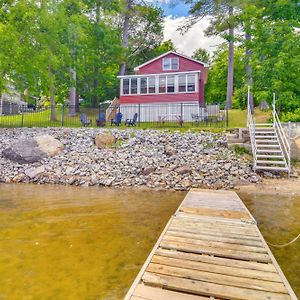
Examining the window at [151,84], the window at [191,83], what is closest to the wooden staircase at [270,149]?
the window at [191,83]

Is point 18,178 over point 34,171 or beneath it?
beneath

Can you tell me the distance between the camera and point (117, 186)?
34.9 feet

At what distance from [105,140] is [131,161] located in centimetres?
251

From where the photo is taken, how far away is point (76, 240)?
538cm

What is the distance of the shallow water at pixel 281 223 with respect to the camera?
4.38 metres

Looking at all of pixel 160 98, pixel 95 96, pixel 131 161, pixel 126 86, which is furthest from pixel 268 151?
pixel 95 96

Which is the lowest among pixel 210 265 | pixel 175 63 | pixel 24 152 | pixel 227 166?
pixel 210 265

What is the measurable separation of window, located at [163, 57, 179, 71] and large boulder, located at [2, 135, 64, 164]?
1536cm

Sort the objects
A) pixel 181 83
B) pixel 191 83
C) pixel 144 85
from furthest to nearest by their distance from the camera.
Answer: pixel 144 85 → pixel 181 83 → pixel 191 83

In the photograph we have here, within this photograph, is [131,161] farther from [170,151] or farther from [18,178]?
[18,178]

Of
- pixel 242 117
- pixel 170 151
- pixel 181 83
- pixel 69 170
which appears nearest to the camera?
pixel 69 170

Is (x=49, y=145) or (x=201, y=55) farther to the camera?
(x=201, y=55)

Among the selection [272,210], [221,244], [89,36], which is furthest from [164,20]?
[221,244]

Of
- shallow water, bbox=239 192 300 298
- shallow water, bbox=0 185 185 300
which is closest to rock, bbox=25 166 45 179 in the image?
shallow water, bbox=0 185 185 300
